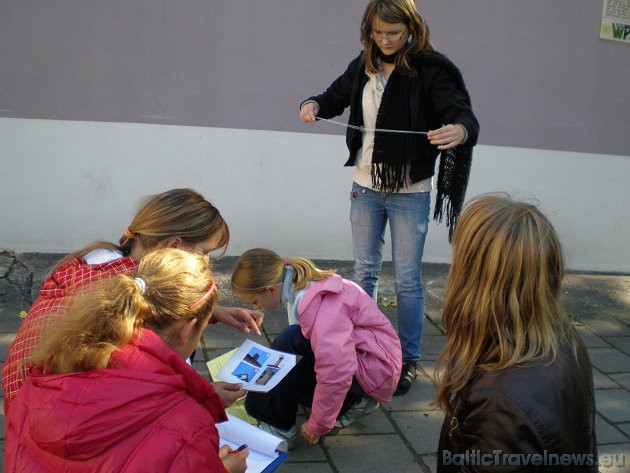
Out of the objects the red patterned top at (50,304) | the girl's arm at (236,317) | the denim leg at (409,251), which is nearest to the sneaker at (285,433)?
the girl's arm at (236,317)

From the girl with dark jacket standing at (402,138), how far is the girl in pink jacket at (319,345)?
506mm

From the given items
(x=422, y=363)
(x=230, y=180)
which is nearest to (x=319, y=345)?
(x=422, y=363)

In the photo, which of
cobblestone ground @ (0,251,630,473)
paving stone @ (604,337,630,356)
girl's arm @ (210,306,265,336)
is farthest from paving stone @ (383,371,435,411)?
paving stone @ (604,337,630,356)

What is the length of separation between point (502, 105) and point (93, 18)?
2904 mm

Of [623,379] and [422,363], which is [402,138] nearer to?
[422,363]

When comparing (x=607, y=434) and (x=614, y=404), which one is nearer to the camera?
(x=607, y=434)

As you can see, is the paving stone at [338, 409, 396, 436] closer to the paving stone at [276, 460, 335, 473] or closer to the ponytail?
the paving stone at [276, 460, 335, 473]

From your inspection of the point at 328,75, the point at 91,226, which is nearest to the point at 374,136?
the point at 328,75

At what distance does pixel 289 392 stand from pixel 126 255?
0.96 metres

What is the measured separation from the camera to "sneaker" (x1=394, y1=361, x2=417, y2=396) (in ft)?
11.3

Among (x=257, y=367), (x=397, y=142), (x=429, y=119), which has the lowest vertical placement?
(x=257, y=367)

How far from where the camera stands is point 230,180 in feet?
16.2

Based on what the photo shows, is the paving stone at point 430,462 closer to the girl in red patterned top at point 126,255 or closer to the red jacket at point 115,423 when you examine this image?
the girl in red patterned top at point 126,255

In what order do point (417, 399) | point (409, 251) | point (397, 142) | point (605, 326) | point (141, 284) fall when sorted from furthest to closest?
1. point (605, 326)
2. point (417, 399)
3. point (409, 251)
4. point (397, 142)
5. point (141, 284)
